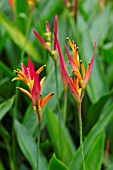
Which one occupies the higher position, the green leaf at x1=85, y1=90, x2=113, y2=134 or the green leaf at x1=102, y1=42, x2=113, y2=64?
the green leaf at x1=102, y1=42, x2=113, y2=64

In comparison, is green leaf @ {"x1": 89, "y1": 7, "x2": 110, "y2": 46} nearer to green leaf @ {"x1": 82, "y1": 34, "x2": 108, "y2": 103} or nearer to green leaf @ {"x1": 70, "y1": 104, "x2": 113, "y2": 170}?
green leaf @ {"x1": 82, "y1": 34, "x2": 108, "y2": 103}

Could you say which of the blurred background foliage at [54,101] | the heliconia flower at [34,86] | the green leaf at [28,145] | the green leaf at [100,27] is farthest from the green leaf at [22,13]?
the heliconia flower at [34,86]

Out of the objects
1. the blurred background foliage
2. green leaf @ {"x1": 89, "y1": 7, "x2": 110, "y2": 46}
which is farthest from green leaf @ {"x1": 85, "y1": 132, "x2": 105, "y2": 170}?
green leaf @ {"x1": 89, "y1": 7, "x2": 110, "y2": 46}

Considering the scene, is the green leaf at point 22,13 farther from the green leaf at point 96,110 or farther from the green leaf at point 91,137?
the green leaf at point 91,137

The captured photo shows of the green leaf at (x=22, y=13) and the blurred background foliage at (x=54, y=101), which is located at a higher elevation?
the green leaf at (x=22, y=13)

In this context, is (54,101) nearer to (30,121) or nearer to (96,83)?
Result: (30,121)

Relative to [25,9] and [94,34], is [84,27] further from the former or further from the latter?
[25,9]

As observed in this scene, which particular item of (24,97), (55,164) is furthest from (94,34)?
(55,164)
